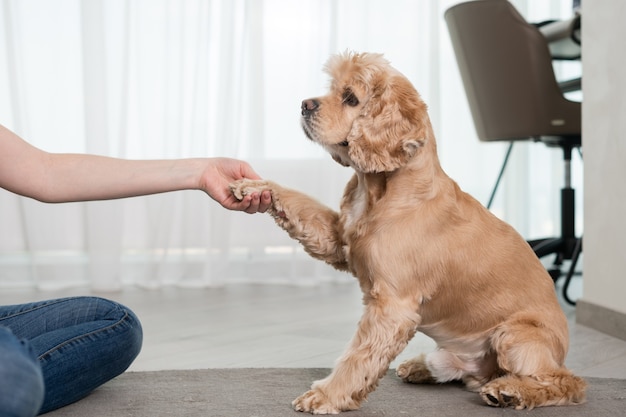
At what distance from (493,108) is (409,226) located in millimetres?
2160

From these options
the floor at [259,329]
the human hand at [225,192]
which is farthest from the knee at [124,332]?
the human hand at [225,192]

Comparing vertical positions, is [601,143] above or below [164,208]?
above

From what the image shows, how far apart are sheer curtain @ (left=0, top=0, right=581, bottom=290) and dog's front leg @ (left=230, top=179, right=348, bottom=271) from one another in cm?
221

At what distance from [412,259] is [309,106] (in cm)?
44

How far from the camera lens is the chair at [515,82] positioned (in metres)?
3.70

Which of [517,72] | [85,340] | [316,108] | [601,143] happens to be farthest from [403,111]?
[517,72]

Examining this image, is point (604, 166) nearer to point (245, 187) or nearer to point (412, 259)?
point (412, 259)

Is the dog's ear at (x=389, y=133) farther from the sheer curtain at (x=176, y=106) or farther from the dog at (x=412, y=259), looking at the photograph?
the sheer curtain at (x=176, y=106)

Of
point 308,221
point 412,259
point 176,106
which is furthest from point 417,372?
point 176,106

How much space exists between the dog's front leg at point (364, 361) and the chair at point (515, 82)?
207cm

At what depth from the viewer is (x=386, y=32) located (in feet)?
14.9

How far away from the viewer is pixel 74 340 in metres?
1.85

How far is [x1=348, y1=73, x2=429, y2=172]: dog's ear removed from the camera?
184 centimetres

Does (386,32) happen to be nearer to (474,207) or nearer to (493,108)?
(493,108)
